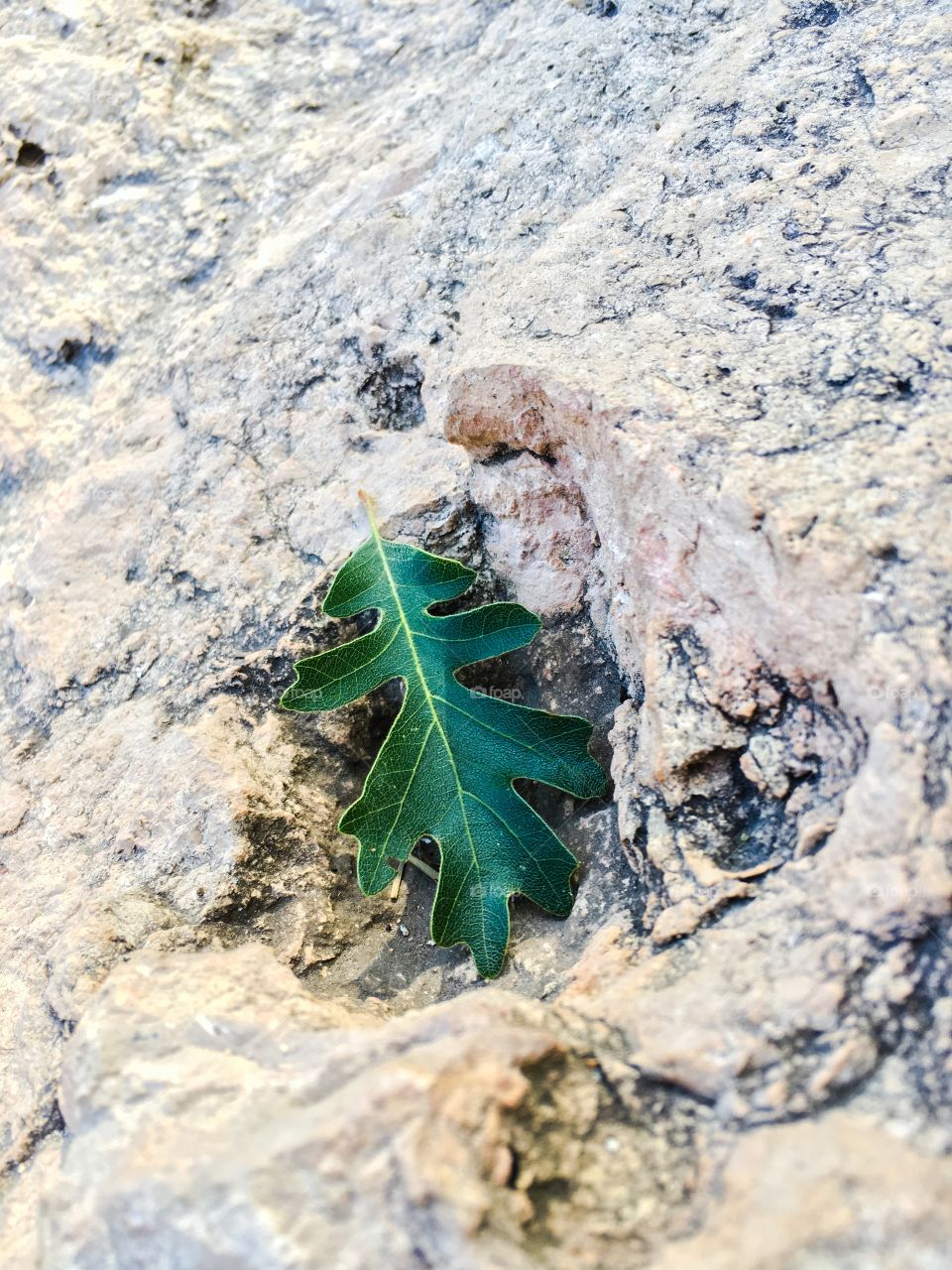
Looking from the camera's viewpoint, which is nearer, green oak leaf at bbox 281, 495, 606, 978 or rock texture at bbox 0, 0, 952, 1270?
rock texture at bbox 0, 0, 952, 1270

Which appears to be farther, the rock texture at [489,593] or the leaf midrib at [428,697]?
the leaf midrib at [428,697]

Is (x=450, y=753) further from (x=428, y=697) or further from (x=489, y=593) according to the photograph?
(x=489, y=593)

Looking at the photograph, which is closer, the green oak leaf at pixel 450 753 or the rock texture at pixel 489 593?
the rock texture at pixel 489 593

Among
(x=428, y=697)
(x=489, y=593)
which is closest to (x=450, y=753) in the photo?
(x=428, y=697)

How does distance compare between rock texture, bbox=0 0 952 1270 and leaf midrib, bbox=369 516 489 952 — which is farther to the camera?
leaf midrib, bbox=369 516 489 952
